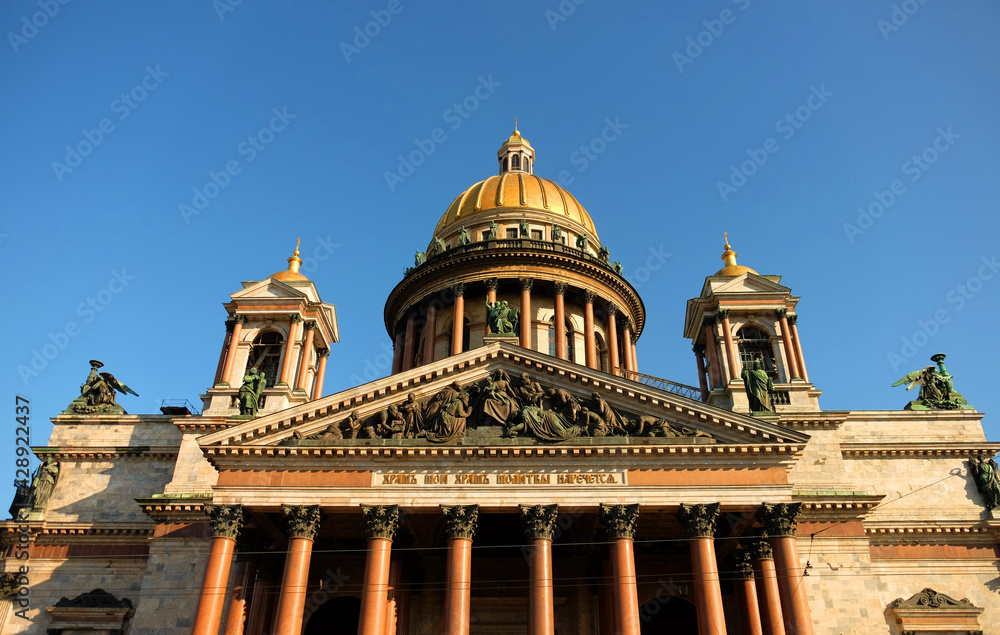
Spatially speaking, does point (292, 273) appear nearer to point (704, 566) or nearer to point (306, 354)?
point (306, 354)

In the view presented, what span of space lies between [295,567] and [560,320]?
68.1 feet

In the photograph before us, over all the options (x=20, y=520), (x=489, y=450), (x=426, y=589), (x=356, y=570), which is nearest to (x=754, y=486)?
(x=489, y=450)

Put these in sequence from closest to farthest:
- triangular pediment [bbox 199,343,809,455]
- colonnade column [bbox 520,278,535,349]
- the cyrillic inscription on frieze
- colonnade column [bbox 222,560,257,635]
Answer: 1. colonnade column [bbox 222,560,257,635]
2. the cyrillic inscription on frieze
3. triangular pediment [bbox 199,343,809,455]
4. colonnade column [bbox 520,278,535,349]

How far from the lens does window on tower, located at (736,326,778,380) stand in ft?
113

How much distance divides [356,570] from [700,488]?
13.3 metres

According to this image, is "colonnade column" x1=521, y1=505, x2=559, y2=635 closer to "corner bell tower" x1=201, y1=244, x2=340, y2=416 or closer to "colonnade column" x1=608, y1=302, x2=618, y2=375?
"corner bell tower" x1=201, y1=244, x2=340, y2=416

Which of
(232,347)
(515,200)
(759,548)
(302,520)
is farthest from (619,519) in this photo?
(515,200)

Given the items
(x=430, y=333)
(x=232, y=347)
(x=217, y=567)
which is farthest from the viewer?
(x=430, y=333)

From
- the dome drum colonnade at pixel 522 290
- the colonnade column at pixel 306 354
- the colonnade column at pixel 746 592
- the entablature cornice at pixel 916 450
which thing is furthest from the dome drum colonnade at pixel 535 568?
the dome drum colonnade at pixel 522 290

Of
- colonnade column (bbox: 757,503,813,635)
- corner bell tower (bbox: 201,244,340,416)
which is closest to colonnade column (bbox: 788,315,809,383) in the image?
colonnade column (bbox: 757,503,813,635)

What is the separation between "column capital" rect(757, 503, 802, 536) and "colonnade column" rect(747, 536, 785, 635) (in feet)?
3.95

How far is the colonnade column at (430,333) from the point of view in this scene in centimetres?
4175

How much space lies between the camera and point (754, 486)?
80.1 ft

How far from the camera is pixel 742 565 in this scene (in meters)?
A: 27.2
